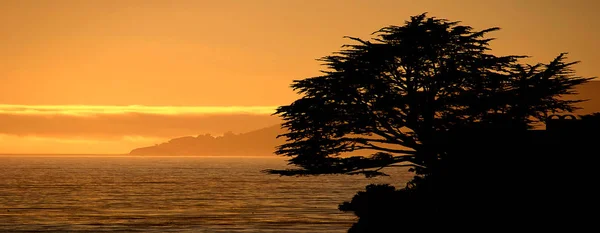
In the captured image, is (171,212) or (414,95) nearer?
(414,95)

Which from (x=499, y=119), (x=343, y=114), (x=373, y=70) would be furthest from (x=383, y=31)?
(x=499, y=119)

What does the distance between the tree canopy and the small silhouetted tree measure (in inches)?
1.8

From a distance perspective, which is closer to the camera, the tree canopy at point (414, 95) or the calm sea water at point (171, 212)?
the tree canopy at point (414, 95)

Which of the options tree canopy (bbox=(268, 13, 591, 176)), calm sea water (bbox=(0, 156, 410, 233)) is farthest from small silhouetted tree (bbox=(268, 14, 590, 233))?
calm sea water (bbox=(0, 156, 410, 233))

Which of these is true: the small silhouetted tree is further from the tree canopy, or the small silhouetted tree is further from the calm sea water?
the calm sea water

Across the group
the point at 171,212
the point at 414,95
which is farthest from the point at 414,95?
the point at 171,212

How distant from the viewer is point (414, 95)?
1329 inches

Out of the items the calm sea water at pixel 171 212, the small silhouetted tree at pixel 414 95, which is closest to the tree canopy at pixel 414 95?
the small silhouetted tree at pixel 414 95

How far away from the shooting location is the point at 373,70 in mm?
33719

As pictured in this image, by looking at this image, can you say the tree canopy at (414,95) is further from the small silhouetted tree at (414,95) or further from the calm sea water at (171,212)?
the calm sea water at (171,212)

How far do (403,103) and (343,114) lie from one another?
9.12ft

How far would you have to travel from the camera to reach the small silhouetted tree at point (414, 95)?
1299 inches

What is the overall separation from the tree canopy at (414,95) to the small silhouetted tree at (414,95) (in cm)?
5

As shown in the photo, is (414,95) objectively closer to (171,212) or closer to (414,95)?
(414,95)
